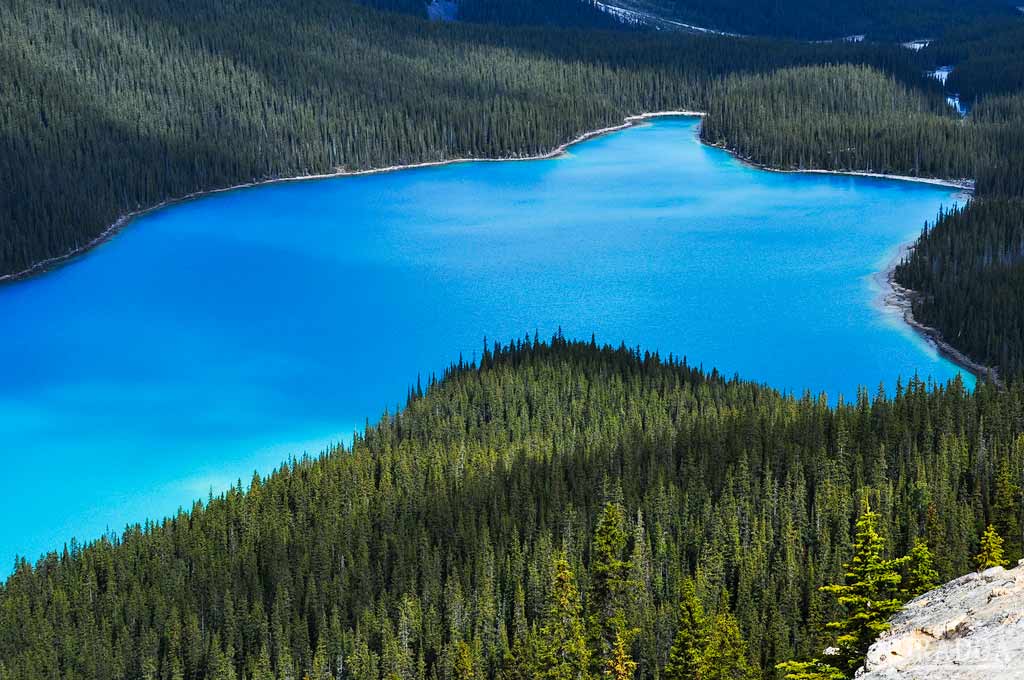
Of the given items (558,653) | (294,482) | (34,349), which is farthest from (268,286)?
(558,653)

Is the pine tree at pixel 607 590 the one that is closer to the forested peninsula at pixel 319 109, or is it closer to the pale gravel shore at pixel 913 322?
the pale gravel shore at pixel 913 322

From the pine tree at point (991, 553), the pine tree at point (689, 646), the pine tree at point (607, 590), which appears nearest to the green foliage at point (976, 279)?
the pine tree at point (607, 590)

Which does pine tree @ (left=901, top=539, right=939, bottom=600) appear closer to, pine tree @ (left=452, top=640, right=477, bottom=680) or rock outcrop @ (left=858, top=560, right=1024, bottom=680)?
rock outcrop @ (left=858, top=560, right=1024, bottom=680)

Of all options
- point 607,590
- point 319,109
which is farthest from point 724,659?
point 319,109

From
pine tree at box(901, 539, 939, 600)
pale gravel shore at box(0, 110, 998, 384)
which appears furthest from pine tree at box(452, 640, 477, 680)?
pale gravel shore at box(0, 110, 998, 384)

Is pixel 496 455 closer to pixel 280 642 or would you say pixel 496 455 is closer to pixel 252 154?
pixel 280 642
